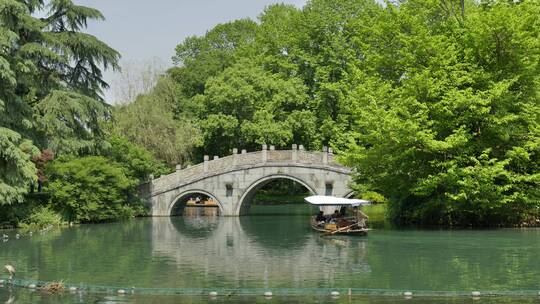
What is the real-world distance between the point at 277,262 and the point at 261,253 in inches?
101

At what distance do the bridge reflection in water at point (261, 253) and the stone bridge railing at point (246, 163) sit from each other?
163 inches

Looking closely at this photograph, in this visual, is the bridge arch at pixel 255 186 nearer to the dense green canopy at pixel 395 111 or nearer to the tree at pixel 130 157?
the dense green canopy at pixel 395 111

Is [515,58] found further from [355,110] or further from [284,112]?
[284,112]

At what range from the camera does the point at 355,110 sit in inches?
1230

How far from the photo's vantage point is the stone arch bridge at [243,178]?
3844cm

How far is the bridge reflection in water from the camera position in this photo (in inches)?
694

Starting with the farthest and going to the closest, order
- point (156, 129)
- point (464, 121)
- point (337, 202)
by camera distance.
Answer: point (156, 129), point (337, 202), point (464, 121)

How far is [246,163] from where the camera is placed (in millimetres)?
39750

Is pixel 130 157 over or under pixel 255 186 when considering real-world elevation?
over

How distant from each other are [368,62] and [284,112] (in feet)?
45.8

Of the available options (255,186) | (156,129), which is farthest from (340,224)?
(156,129)

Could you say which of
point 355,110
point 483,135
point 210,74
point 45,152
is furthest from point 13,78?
point 210,74

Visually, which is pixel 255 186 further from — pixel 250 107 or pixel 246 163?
pixel 250 107

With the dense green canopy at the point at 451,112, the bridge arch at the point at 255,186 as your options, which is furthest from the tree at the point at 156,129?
the dense green canopy at the point at 451,112
